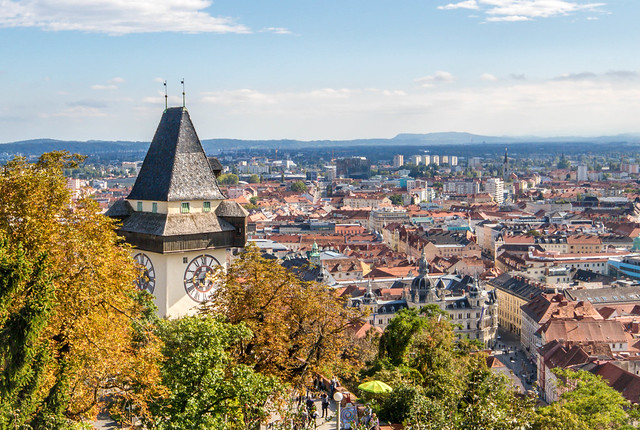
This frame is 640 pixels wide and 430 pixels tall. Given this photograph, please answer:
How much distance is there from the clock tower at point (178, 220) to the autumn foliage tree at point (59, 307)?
2.21 metres

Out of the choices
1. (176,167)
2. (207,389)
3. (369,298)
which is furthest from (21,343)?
(369,298)

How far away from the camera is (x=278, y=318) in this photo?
61.7 ft

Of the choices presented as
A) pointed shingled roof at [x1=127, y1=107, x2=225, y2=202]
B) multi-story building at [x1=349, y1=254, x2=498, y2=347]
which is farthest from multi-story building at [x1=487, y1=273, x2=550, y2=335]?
pointed shingled roof at [x1=127, y1=107, x2=225, y2=202]

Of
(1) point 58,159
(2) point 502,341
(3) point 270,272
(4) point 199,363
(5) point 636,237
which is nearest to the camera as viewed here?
(4) point 199,363

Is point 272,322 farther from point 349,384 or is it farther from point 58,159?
point 349,384

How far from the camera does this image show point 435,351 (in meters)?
30.2

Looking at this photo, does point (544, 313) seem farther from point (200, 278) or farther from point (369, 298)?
point (200, 278)

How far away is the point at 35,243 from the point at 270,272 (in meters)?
5.54

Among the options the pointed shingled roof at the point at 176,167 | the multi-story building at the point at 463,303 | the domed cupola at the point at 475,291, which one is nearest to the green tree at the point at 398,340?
the pointed shingled roof at the point at 176,167

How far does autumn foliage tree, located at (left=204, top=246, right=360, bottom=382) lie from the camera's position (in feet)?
60.6

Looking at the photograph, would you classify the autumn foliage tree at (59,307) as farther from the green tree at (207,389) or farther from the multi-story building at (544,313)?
the multi-story building at (544,313)

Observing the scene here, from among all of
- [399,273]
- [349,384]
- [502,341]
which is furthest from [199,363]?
[399,273]

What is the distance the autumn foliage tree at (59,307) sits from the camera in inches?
563

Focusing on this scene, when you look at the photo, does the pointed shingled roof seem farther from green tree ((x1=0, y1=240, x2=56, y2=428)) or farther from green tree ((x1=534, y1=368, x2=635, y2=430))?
green tree ((x1=534, y1=368, x2=635, y2=430))
